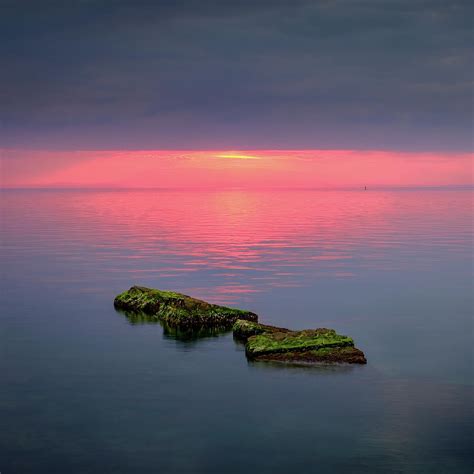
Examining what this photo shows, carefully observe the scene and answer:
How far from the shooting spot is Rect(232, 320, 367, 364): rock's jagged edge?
2978 cm

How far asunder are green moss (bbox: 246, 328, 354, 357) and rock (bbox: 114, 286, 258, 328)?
5.42 metres

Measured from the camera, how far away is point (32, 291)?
167ft

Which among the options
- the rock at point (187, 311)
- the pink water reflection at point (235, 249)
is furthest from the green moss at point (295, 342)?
the pink water reflection at point (235, 249)

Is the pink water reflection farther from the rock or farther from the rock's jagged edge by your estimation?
the rock's jagged edge

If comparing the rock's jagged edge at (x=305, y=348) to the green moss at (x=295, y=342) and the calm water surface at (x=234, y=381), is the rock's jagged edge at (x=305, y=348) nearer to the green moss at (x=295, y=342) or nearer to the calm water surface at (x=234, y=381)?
the green moss at (x=295, y=342)

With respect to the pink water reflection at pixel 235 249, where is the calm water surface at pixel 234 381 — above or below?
below

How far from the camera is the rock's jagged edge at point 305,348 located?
29.8 m

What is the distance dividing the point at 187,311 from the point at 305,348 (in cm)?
932

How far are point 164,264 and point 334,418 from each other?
146 feet

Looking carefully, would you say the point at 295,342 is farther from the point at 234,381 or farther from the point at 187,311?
the point at 187,311

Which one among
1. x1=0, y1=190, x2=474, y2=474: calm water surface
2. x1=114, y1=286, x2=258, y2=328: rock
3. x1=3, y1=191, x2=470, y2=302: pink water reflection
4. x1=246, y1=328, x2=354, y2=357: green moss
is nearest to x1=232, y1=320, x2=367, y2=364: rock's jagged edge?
x1=246, y1=328, x2=354, y2=357: green moss

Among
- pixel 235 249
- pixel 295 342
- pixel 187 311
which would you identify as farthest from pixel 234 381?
pixel 235 249

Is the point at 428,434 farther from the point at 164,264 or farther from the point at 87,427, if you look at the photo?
the point at 164,264

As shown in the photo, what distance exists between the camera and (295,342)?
30.3 m
